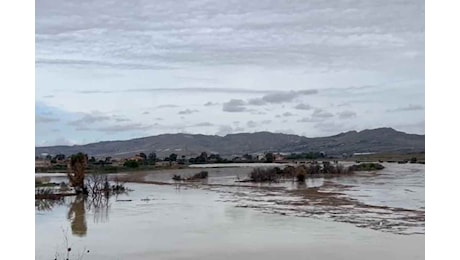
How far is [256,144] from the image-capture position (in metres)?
3.61

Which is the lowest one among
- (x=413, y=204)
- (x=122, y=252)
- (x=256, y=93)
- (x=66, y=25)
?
(x=122, y=252)

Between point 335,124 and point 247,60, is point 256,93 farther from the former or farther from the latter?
point 335,124

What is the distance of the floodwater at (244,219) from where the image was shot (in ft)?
11.2

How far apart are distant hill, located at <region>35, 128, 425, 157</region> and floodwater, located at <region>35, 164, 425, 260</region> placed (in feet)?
0.48

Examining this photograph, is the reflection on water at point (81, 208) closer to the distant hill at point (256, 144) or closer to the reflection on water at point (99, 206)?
the reflection on water at point (99, 206)

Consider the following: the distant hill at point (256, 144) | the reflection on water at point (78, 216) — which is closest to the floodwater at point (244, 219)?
the reflection on water at point (78, 216)

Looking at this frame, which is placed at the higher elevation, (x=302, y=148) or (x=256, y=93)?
(x=256, y=93)

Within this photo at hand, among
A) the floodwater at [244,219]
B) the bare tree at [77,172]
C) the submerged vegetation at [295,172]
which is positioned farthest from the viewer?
the submerged vegetation at [295,172]

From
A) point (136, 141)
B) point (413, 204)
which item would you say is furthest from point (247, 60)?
point (413, 204)

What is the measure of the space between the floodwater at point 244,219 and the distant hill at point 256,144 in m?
0.14

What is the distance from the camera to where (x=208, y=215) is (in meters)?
3.54

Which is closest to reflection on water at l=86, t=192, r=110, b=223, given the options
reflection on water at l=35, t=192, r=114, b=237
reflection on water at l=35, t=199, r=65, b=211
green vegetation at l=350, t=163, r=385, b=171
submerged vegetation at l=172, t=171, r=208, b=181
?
reflection on water at l=35, t=192, r=114, b=237
